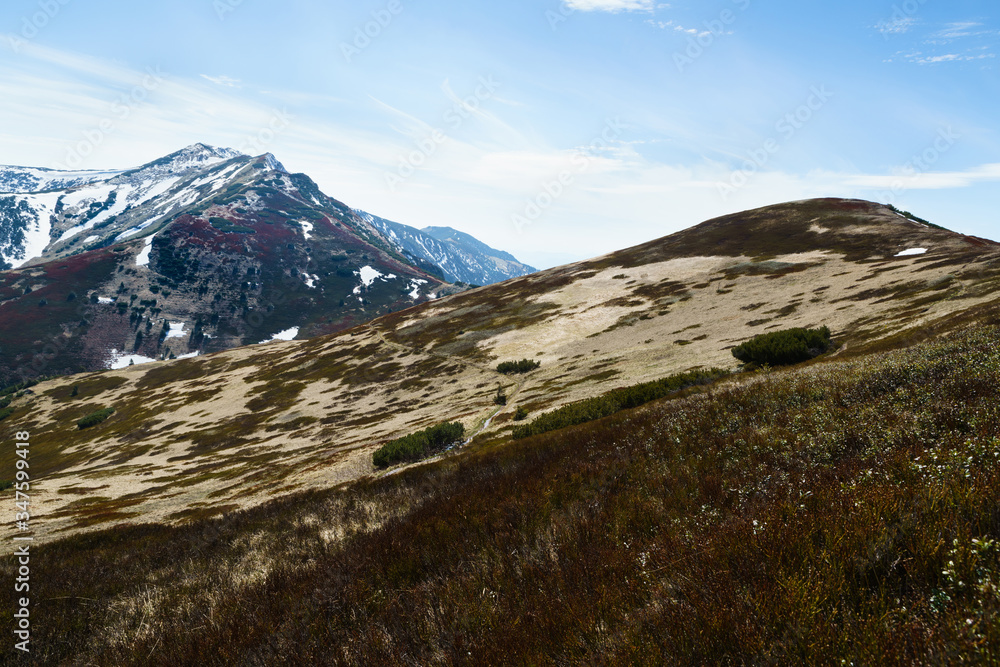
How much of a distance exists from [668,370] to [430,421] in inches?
909

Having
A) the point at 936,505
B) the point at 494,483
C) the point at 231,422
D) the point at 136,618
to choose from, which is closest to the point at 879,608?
the point at 936,505

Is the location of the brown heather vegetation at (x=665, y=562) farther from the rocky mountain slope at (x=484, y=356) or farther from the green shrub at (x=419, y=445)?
the green shrub at (x=419, y=445)

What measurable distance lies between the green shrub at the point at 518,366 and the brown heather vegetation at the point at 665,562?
148ft

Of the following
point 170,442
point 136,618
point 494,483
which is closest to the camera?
point 136,618

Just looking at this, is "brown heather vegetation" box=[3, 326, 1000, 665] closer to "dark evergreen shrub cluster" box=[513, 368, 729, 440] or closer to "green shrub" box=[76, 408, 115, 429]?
"dark evergreen shrub cluster" box=[513, 368, 729, 440]

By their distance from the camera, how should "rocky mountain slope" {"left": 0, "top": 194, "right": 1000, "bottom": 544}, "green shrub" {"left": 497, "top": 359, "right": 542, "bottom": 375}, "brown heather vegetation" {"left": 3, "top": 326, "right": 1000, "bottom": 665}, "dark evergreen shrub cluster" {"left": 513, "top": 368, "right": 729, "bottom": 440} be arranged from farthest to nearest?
"green shrub" {"left": 497, "top": 359, "right": 542, "bottom": 375}
"rocky mountain slope" {"left": 0, "top": 194, "right": 1000, "bottom": 544}
"dark evergreen shrub cluster" {"left": 513, "top": 368, "right": 729, "bottom": 440}
"brown heather vegetation" {"left": 3, "top": 326, "right": 1000, "bottom": 665}

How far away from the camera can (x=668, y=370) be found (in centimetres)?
3697

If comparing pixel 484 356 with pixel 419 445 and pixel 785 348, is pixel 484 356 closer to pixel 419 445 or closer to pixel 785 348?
pixel 419 445

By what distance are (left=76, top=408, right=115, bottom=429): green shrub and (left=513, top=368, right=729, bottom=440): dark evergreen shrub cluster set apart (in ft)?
375

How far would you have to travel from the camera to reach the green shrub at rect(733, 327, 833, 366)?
2989 cm

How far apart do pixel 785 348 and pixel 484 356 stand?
46038 millimetres

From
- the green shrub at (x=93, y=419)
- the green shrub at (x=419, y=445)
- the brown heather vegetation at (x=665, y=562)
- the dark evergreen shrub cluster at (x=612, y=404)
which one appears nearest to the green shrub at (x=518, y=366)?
the green shrub at (x=419, y=445)

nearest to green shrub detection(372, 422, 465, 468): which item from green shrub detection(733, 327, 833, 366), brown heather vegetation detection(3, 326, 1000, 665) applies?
brown heather vegetation detection(3, 326, 1000, 665)

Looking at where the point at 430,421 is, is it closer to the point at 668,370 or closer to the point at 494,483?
the point at 668,370
